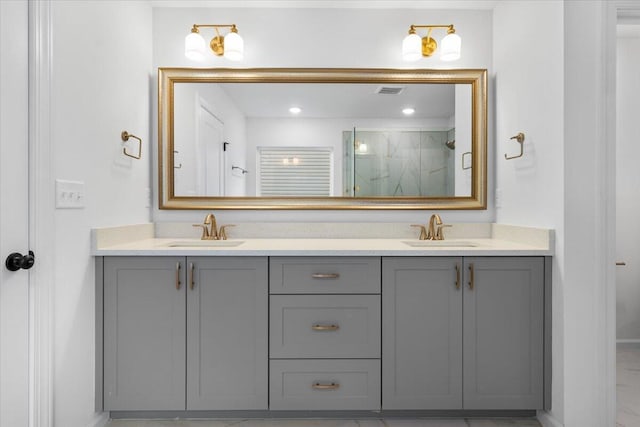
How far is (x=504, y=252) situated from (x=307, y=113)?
1.37 metres

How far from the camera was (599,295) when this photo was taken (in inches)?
68.2

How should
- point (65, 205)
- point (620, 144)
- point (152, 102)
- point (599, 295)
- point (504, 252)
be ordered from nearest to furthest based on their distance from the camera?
point (65, 205) < point (599, 295) < point (504, 252) < point (152, 102) < point (620, 144)

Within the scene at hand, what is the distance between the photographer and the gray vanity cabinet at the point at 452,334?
1.87 m

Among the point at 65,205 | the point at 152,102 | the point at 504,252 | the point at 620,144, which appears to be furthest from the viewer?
the point at 620,144

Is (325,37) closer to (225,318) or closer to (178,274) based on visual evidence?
(178,274)

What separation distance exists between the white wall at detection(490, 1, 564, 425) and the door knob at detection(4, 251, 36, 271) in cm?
213

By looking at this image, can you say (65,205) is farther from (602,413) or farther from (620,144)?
(620,144)

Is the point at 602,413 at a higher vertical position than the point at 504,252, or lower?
lower

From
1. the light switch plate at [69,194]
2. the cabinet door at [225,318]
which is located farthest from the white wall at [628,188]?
the light switch plate at [69,194]

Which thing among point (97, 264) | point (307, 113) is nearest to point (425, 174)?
point (307, 113)

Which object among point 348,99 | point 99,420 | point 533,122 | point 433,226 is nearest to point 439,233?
point 433,226

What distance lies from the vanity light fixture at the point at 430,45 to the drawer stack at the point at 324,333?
4.29ft

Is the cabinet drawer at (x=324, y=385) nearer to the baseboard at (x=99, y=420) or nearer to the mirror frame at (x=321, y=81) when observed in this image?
the baseboard at (x=99, y=420)

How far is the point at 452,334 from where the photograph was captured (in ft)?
6.14
